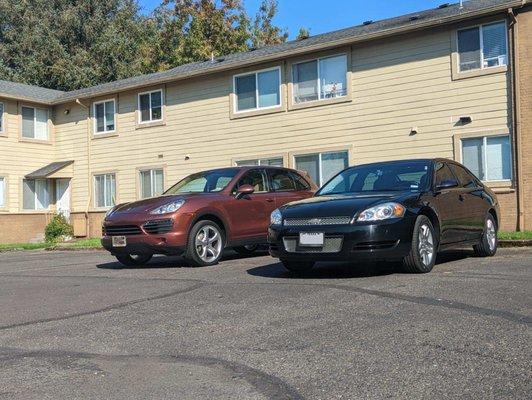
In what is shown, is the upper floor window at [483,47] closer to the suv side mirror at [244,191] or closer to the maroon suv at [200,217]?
the maroon suv at [200,217]

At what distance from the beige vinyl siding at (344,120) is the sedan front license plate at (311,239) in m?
9.14

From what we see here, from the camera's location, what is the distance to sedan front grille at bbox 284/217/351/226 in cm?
780

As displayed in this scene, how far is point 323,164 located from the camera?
1834 cm

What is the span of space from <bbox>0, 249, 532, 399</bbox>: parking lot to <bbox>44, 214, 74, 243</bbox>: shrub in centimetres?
1612

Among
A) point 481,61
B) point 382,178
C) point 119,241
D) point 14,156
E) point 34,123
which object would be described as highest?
point 34,123

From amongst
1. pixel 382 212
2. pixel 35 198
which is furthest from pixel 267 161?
pixel 382 212

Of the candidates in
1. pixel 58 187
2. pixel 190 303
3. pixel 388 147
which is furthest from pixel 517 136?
pixel 58 187

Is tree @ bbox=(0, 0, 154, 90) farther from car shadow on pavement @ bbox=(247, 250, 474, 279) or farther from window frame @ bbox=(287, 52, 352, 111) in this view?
car shadow on pavement @ bbox=(247, 250, 474, 279)

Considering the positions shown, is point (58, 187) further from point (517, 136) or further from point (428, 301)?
point (428, 301)

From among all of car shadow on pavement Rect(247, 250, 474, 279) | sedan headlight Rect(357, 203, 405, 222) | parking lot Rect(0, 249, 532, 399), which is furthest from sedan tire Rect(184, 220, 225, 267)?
sedan headlight Rect(357, 203, 405, 222)

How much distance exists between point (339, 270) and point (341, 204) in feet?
4.17

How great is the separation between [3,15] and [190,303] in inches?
1609

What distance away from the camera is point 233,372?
420cm

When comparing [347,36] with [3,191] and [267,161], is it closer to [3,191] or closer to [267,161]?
[267,161]
